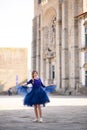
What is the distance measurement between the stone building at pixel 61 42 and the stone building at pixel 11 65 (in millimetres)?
3328

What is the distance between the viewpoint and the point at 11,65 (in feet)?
185

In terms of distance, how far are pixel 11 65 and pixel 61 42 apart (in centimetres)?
1008

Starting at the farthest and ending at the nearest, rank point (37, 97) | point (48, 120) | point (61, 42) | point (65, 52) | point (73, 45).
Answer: point (61, 42), point (65, 52), point (73, 45), point (48, 120), point (37, 97)

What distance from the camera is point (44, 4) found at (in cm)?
5809

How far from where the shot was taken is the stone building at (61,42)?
46125 mm

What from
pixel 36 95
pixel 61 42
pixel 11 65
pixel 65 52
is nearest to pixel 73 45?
pixel 65 52

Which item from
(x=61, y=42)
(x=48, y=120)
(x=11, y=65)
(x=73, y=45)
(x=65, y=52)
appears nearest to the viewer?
(x=48, y=120)

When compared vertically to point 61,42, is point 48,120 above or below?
below

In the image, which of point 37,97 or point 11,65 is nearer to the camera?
point 37,97

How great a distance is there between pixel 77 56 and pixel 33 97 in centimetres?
3628

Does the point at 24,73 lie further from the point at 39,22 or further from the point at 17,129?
the point at 17,129

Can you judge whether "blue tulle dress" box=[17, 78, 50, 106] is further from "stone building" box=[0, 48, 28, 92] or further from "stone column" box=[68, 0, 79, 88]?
"stone building" box=[0, 48, 28, 92]

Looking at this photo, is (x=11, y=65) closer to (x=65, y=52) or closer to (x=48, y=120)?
(x=65, y=52)

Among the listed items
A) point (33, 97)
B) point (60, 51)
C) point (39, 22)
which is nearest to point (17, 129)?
point (33, 97)
